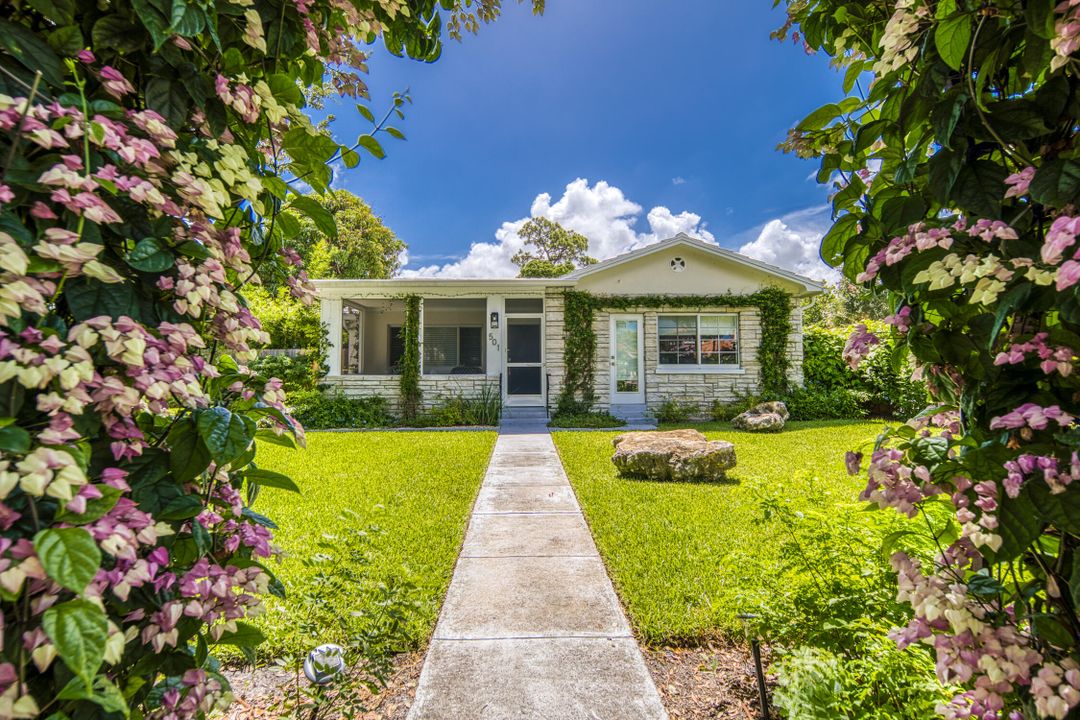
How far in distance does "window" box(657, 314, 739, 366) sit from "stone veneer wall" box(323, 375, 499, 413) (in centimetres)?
438

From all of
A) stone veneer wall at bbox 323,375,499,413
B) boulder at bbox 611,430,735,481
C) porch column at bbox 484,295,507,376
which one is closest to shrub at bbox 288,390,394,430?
stone veneer wall at bbox 323,375,499,413

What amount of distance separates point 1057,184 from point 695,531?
363 cm

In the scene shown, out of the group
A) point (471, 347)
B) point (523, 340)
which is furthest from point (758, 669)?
point (471, 347)

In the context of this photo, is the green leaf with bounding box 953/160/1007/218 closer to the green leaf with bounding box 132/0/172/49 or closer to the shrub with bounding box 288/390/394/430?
the green leaf with bounding box 132/0/172/49

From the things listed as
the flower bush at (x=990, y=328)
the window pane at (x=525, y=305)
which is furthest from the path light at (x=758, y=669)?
the window pane at (x=525, y=305)

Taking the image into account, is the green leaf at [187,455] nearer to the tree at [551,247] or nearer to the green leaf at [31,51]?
the green leaf at [31,51]

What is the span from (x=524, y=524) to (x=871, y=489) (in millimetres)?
3406

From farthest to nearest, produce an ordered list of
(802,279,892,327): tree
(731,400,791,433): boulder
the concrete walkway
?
(802,279,892,327): tree, (731,400,791,433): boulder, the concrete walkway

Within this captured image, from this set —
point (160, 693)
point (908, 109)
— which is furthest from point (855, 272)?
point (160, 693)

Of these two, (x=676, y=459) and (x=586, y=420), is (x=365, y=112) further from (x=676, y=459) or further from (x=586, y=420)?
(x=586, y=420)

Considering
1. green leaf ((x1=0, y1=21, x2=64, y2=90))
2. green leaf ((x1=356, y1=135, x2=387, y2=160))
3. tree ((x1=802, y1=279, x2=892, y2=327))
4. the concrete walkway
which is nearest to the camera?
green leaf ((x1=0, y1=21, x2=64, y2=90))

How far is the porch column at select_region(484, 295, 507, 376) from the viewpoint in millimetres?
11328

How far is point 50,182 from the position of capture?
0.67 metres

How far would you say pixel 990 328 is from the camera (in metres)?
0.96
